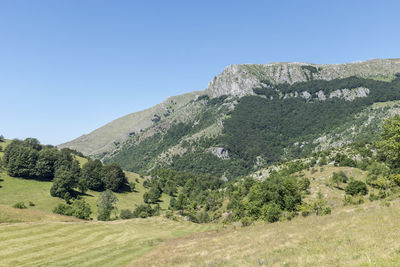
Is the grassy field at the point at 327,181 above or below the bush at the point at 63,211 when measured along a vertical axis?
below

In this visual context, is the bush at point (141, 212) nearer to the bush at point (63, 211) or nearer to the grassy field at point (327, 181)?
the bush at point (63, 211)

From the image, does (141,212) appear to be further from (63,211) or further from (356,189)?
(356,189)

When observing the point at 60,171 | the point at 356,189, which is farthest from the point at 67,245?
the point at 60,171

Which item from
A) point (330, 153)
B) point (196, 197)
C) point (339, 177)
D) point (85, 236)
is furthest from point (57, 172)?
point (330, 153)

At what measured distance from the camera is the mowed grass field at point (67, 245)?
1256 inches

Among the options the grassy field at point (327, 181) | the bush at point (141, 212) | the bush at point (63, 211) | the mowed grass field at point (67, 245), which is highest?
the mowed grass field at point (67, 245)

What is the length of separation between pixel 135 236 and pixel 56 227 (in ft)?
53.3

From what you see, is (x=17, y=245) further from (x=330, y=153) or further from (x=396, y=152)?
(x=330, y=153)

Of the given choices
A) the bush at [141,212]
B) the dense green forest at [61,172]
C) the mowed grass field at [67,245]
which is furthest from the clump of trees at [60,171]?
the mowed grass field at [67,245]

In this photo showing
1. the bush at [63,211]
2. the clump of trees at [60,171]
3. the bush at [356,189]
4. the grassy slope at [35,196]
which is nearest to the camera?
the bush at [356,189]

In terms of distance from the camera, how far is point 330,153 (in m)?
156

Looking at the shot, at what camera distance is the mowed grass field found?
1256 inches

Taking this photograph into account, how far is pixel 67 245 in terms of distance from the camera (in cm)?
4006

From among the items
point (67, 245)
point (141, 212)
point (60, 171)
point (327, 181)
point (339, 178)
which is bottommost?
point (141, 212)
